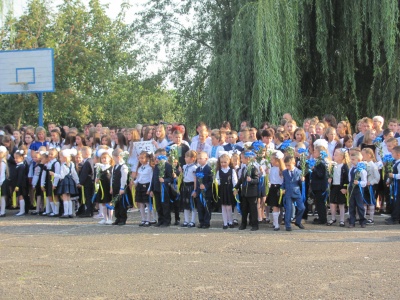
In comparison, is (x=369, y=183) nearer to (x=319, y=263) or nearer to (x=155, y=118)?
(x=319, y=263)

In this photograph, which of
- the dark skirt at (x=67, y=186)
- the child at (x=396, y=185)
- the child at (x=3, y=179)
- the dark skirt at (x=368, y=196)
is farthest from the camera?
the child at (x=3, y=179)

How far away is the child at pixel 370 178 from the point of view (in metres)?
11.9

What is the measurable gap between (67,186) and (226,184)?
4076 millimetres

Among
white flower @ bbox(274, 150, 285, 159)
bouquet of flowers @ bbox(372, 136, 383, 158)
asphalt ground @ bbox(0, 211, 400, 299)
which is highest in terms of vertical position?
bouquet of flowers @ bbox(372, 136, 383, 158)

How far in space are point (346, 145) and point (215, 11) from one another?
444 inches

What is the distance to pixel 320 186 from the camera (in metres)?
11.8

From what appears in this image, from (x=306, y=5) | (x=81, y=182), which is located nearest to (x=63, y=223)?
(x=81, y=182)

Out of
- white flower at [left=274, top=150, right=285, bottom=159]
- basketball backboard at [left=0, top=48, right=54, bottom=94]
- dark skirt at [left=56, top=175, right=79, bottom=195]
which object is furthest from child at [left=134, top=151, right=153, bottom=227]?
basketball backboard at [left=0, top=48, right=54, bottom=94]

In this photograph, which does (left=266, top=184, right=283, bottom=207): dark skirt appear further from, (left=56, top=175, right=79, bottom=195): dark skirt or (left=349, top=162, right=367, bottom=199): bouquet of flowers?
(left=56, top=175, right=79, bottom=195): dark skirt

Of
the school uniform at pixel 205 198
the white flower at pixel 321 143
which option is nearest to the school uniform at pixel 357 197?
the white flower at pixel 321 143

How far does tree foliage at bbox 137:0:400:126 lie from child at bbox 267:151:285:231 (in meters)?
5.42

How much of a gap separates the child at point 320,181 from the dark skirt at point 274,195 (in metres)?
0.79

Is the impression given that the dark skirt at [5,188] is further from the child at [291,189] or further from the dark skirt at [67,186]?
the child at [291,189]

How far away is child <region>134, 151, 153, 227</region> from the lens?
12398mm
